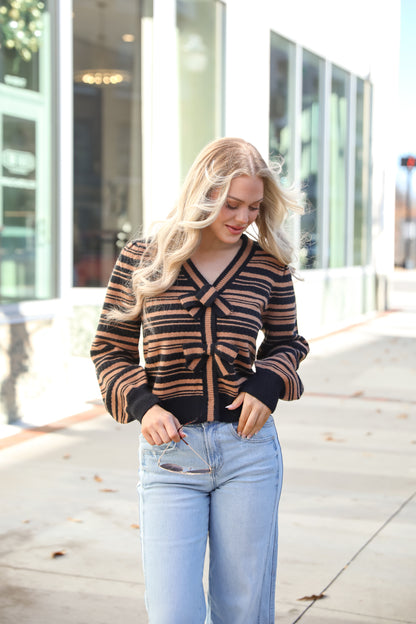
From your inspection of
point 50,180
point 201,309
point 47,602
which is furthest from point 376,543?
point 50,180

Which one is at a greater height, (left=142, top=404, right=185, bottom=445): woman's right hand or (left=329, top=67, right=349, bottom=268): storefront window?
(left=329, top=67, right=349, bottom=268): storefront window

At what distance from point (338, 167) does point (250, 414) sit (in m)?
14.5

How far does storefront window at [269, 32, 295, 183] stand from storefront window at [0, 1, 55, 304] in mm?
5269

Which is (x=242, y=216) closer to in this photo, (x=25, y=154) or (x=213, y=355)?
(x=213, y=355)

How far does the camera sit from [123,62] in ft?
51.1

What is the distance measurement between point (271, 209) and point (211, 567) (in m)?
1.03

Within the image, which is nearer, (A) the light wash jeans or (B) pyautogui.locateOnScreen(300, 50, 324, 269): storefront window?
(A) the light wash jeans

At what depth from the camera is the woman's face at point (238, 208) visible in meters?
2.47

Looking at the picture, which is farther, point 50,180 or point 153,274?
point 50,180

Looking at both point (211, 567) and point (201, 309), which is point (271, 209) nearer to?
point (201, 309)

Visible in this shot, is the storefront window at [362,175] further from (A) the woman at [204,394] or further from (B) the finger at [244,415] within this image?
(B) the finger at [244,415]

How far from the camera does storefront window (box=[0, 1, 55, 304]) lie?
25.4ft

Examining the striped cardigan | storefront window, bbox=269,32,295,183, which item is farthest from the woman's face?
storefront window, bbox=269,32,295,183

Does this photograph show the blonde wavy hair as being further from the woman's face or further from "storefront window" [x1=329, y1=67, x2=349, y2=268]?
"storefront window" [x1=329, y1=67, x2=349, y2=268]
